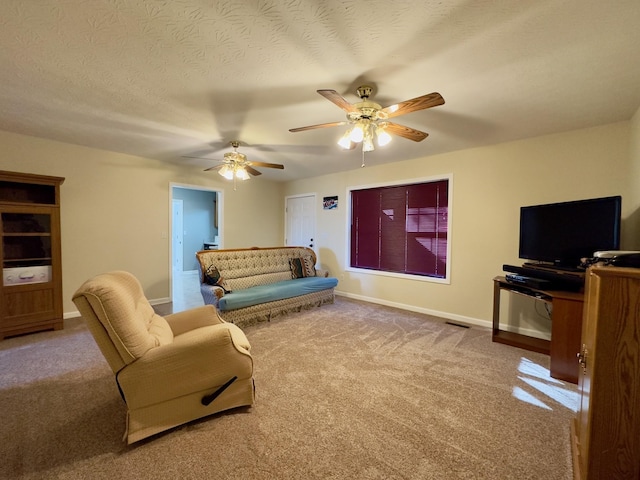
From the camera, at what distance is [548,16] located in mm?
1443

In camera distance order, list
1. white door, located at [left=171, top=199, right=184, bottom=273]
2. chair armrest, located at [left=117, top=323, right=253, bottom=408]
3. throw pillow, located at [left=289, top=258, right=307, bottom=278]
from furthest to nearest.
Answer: white door, located at [left=171, top=199, right=184, bottom=273]
throw pillow, located at [left=289, top=258, right=307, bottom=278]
chair armrest, located at [left=117, top=323, right=253, bottom=408]

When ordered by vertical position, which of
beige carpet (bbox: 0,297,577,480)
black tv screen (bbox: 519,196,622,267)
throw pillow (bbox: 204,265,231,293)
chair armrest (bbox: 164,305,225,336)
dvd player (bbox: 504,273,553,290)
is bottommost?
beige carpet (bbox: 0,297,577,480)

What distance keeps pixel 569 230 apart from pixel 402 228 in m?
2.13

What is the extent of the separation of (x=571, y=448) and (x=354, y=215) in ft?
13.2

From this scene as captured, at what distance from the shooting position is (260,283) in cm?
420

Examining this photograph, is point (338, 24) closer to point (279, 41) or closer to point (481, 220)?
point (279, 41)

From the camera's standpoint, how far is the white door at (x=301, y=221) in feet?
19.1

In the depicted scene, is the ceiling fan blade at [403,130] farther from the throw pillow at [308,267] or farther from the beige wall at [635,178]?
the throw pillow at [308,267]

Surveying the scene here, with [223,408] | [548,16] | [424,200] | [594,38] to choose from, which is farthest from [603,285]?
[424,200]

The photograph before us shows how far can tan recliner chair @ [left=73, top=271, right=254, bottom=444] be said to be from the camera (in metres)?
1.52

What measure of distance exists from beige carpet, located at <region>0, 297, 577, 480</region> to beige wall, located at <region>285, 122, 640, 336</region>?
3.49ft

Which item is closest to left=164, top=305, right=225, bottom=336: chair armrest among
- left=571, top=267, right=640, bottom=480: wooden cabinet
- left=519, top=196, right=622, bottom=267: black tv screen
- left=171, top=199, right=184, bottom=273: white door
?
left=571, top=267, right=640, bottom=480: wooden cabinet

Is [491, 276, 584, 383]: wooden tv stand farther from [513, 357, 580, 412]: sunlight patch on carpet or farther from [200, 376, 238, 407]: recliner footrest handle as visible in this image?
[200, 376, 238, 407]: recliner footrest handle

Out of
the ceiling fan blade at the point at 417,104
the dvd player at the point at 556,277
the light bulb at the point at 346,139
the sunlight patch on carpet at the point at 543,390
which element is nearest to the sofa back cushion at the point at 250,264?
the light bulb at the point at 346,139
